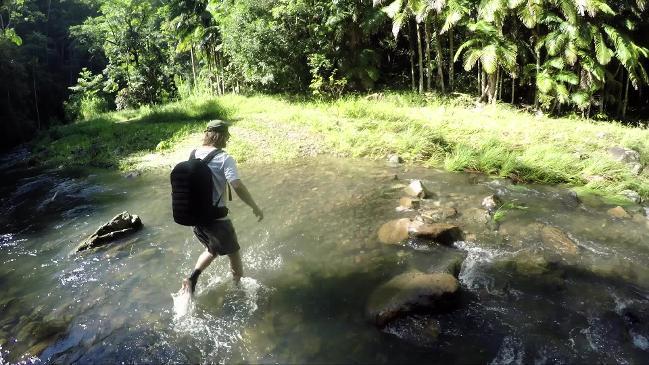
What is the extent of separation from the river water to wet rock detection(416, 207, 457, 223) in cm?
24

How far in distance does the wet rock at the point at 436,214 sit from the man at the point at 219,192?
12.0ft

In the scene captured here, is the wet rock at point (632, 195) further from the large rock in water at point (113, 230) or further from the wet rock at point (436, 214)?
the large rock in water at point (113, 230)

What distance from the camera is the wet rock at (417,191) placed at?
878 cm

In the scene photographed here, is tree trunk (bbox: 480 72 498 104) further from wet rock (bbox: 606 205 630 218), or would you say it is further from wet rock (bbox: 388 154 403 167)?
wet rock (bbox: 606 205 630 218)

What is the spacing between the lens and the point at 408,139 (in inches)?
473

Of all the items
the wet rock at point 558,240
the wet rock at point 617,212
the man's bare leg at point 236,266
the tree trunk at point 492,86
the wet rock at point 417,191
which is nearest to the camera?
the man's bare leg at point 236,266

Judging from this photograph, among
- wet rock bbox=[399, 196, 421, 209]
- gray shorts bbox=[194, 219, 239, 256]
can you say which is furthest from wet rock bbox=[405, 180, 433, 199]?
gray shorts bbox=[194, 219, 239, 256]

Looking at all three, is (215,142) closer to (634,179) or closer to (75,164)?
(634,179)

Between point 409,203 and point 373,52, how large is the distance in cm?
1384

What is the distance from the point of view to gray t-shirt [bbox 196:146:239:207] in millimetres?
4566

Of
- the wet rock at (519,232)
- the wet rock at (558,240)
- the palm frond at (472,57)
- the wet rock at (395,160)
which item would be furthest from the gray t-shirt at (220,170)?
the palm frond at (472,57)

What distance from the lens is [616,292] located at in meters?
5.25

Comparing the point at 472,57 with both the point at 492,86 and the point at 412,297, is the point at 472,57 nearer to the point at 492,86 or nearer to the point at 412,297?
the point at 492,86

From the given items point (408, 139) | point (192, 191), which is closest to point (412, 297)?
point (192, 191)
